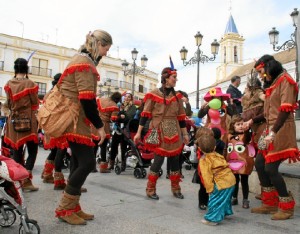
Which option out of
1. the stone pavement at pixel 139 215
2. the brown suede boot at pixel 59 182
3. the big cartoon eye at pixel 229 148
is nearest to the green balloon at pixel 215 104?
the big cartoon eye at pixel 229 148

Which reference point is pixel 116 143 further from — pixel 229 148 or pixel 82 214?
pixel 82 214

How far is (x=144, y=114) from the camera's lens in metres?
4.79

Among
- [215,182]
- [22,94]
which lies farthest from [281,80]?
[22,94]

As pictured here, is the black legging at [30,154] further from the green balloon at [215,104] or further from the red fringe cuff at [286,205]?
the red fringe cuff at [286,205]

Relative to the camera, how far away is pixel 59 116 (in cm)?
340

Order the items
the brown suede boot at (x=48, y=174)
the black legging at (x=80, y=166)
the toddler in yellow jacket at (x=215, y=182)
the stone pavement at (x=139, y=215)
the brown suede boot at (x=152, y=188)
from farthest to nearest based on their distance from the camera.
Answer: the brown suede boot at (x=48, y=174), the brown suede boot at (x=152, y=188), the toddler in yellow jacket at (x=215, y=182), the black legging at (x=80, y=166), the stone pavement at (x=139, y=215)

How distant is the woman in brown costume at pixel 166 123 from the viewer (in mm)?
4664

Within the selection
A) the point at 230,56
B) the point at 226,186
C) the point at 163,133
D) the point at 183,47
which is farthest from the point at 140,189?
the point at 230,56

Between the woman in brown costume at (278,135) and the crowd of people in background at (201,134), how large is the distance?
0.03 feet

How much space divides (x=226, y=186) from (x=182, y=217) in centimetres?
60

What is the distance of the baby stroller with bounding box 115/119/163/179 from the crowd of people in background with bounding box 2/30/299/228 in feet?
3.82

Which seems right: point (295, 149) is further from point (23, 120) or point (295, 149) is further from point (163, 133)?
point (23, 120)

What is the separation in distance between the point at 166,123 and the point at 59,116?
69.2 inches

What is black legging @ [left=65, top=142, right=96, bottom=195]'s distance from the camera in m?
3.34
